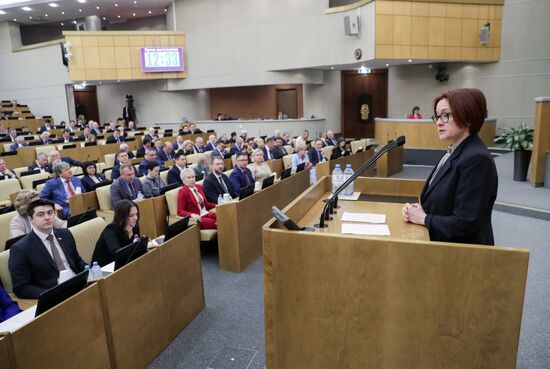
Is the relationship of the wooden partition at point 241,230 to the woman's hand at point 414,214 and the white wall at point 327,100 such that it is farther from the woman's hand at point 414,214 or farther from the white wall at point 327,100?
the white wall at point 327,100

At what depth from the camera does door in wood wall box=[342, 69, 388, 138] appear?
17.9 m

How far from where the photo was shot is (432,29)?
12.6m

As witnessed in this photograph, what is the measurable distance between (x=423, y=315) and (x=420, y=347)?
0.47 ft

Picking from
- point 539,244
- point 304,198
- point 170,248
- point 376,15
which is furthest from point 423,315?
point 376,15

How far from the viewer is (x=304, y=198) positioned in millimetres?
2598

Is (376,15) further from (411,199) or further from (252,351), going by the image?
(252,351)

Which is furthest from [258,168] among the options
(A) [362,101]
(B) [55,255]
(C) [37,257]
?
(A) [362,101]

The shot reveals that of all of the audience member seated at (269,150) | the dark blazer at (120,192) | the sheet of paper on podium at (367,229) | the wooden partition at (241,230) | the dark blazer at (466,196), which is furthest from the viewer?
the audience member seated at (269,150)

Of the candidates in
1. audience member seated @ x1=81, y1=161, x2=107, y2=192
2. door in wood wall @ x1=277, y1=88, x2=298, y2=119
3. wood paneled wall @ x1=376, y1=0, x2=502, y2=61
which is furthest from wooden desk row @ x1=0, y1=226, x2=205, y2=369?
door in wood wall @ x1=277, y1=88, x2=298, y2=119

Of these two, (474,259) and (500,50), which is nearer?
(474,259)

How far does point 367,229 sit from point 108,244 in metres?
2.42

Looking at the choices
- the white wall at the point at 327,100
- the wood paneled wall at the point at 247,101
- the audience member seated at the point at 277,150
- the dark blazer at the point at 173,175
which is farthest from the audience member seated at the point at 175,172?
the wood paneled wall at the point at 247,101

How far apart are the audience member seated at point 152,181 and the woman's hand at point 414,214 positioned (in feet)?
15.3

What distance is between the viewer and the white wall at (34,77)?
1881 centimetres
